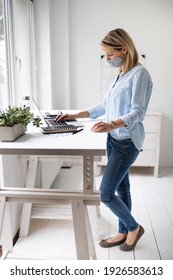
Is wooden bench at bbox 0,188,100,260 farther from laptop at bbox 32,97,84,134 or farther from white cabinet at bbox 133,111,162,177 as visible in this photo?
white cabinet at bbox 133,111,162,177

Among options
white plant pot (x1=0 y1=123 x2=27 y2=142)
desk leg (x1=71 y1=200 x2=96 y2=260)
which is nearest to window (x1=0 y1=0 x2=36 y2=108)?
white plant pot (x1=0 y1=123 x2=27 y2=142)

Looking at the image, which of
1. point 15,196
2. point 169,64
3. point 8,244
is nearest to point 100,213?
point 8,244

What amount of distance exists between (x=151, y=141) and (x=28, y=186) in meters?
1.67

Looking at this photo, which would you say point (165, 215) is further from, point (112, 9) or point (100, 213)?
point (112, 9)

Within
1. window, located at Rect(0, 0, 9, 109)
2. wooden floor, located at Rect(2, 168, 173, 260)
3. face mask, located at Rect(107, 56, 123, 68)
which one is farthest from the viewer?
window, located at Rect(0, 0, 9, 109)

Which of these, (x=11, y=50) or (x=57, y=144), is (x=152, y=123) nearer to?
(x=11, y=50)

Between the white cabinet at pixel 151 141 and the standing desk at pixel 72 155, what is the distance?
182cm

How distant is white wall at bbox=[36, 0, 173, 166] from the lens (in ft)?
10.9

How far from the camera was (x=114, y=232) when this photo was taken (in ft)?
7.16

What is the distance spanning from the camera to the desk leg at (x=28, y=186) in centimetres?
203

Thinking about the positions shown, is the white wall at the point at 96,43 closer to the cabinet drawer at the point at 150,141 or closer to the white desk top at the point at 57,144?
the cabinet drawer at the point at 150,141

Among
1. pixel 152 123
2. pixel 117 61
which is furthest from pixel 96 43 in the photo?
pixel 117 61

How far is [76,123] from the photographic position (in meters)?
1.73

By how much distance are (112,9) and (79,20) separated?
1.34ft
